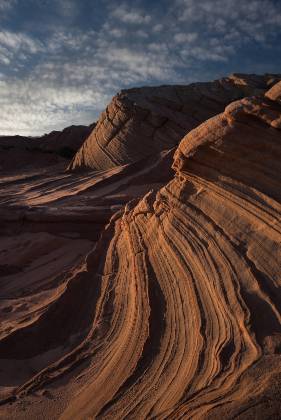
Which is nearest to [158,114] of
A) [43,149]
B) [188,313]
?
[188,313]

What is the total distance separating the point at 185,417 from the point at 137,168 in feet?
32.2

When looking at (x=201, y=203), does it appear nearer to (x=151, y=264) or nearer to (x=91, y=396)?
(x=151, y=264)

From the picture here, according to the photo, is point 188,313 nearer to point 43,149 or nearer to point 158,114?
point 158,114

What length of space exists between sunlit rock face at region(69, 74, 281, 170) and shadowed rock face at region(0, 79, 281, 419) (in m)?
10.3

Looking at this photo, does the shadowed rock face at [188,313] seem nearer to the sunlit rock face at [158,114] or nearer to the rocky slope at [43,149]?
the sunlit rock face at [158,114]

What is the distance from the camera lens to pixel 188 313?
3.77 meters

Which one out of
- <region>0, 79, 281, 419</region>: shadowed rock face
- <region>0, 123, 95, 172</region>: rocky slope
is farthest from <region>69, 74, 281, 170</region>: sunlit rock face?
<region>0, 79, 281, 419</region>: shadowed rock face

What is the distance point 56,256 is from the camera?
755 centimetres

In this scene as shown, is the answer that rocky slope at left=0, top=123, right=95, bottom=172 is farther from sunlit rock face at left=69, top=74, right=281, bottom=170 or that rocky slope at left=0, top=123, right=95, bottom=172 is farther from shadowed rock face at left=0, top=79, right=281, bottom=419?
shadowed rock face at left=0, top=79, right=281, bottom=419

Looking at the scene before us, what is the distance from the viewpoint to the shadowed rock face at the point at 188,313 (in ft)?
9.91

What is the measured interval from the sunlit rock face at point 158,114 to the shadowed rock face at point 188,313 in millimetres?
10329

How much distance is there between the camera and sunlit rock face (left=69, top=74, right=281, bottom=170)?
600 inches

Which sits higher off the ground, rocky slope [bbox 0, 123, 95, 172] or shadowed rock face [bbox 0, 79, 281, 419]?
shadowed rock face [bbox 0, 79, 281, 419]

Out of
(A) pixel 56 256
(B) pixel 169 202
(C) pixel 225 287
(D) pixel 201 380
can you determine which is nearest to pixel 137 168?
(A) pixel 56 256
